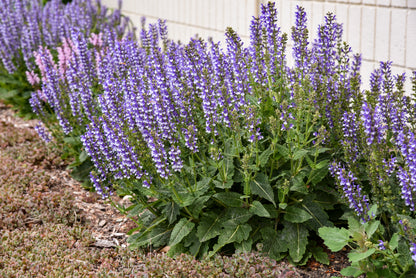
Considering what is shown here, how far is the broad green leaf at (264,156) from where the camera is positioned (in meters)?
3.79

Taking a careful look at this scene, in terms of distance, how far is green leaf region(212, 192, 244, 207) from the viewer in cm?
389

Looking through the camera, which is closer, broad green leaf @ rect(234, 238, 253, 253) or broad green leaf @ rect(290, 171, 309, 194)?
broad green leaf @ rect(290, 171, 309, 194)

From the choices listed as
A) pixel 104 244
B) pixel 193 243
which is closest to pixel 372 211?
pixel 193 243

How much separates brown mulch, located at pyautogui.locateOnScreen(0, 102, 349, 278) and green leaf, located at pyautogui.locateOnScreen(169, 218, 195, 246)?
28.6 inches

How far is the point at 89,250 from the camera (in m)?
4.48

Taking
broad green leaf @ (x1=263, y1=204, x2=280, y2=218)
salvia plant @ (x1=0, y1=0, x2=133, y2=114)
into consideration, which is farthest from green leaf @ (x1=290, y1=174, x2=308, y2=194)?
salvia plant @ (x1=0, y1=0, x2=133, y2=114)

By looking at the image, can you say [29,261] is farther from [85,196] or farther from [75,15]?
[75,15]

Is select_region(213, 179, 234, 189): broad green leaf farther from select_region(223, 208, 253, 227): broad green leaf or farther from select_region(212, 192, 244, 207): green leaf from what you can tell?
select_region(223, 208, 253, 227): broad green leaf

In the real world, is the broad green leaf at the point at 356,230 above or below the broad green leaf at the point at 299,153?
below

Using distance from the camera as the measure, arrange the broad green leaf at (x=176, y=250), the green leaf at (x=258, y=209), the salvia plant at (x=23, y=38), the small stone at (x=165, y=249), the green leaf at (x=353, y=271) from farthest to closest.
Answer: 1. the salvia plant at (x=23, y=38)
2. the small stone at (x=165, y=249)
3. the broad green leaf at (x=176, y=250)
4. the green leaf at (x=258, y=209)
5. the green leaf at (x=353, y=271)

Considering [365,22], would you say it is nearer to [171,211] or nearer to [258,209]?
[258,209]

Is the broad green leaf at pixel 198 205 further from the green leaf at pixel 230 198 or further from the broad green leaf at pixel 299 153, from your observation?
the broad green leaf at pixel 299 153

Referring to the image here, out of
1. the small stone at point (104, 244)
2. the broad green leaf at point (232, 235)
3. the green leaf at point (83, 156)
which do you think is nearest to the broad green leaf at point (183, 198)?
the broad green leaf at point (232, 235)

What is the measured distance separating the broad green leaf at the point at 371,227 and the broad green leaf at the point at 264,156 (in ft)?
2.73
